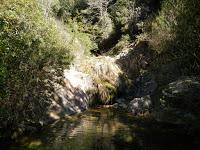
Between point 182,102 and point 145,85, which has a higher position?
point 145,85

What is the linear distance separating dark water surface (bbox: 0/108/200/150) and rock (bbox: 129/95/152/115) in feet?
8.72

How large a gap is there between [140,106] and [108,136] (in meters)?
12.0

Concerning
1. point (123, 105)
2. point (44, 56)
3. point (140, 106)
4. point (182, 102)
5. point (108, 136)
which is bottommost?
point (108, 136)

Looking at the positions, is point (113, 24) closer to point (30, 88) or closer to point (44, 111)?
point (44, 111)

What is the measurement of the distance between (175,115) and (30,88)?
1037 cm

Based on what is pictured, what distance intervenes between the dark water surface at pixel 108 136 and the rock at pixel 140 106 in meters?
2.66

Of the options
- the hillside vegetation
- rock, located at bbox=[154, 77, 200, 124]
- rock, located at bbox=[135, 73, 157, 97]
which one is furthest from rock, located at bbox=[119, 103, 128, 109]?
rock, located at bbox=[154, 77, 200, 124]

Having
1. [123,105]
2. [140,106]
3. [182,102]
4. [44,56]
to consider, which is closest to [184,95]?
[182,102]

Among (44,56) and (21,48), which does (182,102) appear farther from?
(21,48)

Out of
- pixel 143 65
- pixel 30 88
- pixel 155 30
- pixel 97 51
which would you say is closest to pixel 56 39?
pixel 30 88

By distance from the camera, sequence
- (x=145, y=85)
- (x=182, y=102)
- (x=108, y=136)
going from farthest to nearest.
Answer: (x=145, y=85) → (x=108, y=136) → (x=182, y=102)

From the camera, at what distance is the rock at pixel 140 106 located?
38781 millimetres

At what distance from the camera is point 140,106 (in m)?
39.7

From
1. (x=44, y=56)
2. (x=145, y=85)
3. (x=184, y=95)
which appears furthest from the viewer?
(x=145, y=85)
